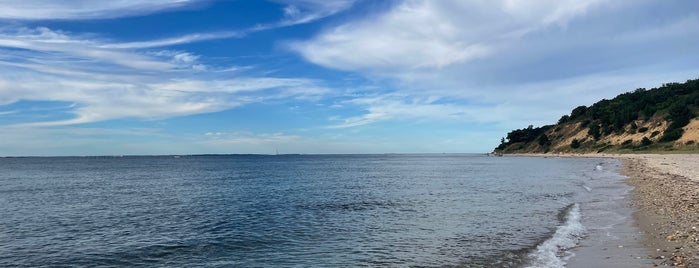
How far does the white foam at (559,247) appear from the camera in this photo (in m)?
17.4

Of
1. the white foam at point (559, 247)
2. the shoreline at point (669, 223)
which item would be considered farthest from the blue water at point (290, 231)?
the shoreline at point (669, 223)

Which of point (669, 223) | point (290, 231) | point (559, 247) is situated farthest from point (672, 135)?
point (290, 231)

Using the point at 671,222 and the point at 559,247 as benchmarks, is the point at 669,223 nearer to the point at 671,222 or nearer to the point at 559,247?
the point at 671,222

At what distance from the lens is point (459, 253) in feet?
64.7

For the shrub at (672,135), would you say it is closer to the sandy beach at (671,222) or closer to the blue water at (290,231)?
the sandy beach at (671,222)

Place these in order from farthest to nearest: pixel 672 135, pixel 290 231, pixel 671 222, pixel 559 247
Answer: pixel 672 135, pixel 290 231, pixel 671 222, pixel 559 247

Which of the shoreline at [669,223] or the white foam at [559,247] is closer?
the shoreline at [669,223]

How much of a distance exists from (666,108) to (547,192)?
574 feet

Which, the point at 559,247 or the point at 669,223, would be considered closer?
the point at 559,247

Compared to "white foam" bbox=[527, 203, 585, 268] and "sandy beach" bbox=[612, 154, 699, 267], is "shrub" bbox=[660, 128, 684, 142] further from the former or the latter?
"white foam" bbox=[527, 203, 585, 268]

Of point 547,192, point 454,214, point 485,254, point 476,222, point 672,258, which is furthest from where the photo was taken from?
point 547,192

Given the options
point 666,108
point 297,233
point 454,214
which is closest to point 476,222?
point 454,214

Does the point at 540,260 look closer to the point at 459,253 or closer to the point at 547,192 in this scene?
the point at 459,253

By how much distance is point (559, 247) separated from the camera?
65.5ft
